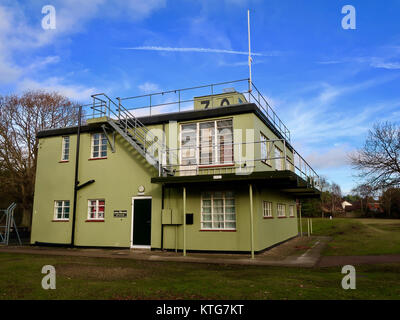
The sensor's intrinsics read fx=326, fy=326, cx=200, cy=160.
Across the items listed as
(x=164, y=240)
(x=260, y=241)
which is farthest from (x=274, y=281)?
(x=164, y=240)

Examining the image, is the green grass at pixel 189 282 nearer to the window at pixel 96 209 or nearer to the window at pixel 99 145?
the window at pixel 96 209

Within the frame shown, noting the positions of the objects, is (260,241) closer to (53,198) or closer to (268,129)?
(268,129)

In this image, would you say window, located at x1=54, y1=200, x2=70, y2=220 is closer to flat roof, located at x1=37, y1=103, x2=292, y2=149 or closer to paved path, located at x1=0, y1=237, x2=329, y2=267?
paved path, located at x1=0, y1=237, x2=329, y2=267

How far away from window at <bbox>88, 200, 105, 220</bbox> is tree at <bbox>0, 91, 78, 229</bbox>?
1460 cm

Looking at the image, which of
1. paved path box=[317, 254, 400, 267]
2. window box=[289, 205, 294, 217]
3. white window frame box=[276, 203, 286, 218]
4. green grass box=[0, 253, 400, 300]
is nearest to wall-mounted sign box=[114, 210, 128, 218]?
green grass box=[0, 253, 400, 300]

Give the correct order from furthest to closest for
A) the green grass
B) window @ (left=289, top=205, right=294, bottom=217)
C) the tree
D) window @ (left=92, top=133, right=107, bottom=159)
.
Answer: the tree
window @ (left=289, top=205, right=294, bottom=217)
window @ (left=92, top=133, right=107, bottom=159)
the green grass

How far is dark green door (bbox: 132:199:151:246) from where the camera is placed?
15.0 m

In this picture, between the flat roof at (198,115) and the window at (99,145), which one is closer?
the flat roof at (198,115)

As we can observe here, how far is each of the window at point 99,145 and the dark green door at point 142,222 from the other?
3.40 metres

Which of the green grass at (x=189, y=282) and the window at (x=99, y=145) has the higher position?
the window at (x=99, y=145)

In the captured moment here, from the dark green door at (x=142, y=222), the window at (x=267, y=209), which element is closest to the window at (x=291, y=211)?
the window at (x=267, y=209)

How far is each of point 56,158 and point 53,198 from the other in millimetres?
2199

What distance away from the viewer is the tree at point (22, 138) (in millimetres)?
27312

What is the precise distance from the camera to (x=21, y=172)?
92.0 ft
